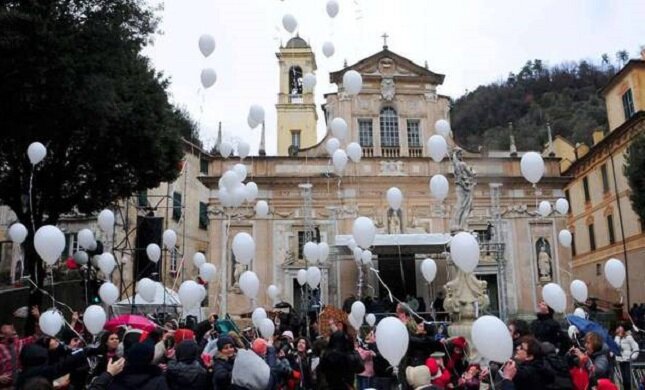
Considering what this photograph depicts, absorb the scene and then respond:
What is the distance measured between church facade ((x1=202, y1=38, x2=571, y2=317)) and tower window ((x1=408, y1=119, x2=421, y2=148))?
0.05m

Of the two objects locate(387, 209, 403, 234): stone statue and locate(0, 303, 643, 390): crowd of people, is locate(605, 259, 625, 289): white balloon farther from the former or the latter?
locate(387, 209, 403, 234): stone statue

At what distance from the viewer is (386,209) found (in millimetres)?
25438

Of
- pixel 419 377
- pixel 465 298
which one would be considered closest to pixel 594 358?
pixel 419 377

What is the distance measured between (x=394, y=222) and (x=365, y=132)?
528 cm

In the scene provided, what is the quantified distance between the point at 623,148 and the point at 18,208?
27.5 meters

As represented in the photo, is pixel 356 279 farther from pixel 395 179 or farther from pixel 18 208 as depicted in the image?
pixel 18 208

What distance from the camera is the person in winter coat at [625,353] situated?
9883 mm

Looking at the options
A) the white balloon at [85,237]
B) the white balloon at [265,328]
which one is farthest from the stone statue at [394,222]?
the white balloon at [265,328]

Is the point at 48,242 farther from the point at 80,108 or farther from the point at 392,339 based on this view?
the point at 392,339

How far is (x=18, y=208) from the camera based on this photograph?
53.1 feet

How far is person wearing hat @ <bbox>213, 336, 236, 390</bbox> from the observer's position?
503cm

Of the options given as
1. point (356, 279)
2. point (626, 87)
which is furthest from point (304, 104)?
point (626, 87)

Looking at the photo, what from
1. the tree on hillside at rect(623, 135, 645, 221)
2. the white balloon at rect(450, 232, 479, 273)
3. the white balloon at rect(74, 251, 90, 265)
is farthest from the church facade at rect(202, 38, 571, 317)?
the white balloon at rect(450, 232, 479, 273)

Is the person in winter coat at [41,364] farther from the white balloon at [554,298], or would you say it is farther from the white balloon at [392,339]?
the white balloon at [554,298]
